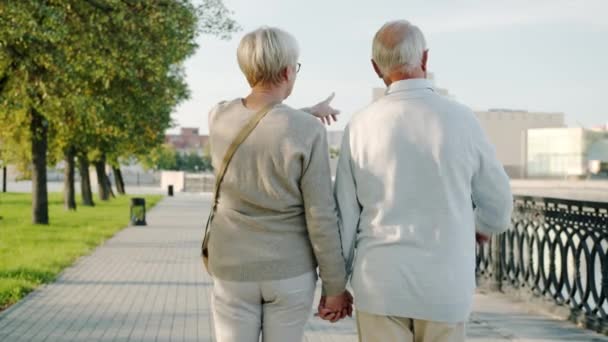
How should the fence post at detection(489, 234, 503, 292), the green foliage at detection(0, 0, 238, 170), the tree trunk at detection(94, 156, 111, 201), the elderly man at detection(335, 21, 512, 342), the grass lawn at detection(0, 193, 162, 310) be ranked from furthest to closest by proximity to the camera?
the tree trunk at detection(94, 156, 111, 201) → the green foliage at detection(0, 0, 238, 170) → the grass lawn at detection(0, 193, 162, 310) → the fence post at detection(489, 234, 503, 292) → the elderly man at detection(335, 21, 512, 342)

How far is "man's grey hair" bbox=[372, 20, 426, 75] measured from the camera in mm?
3135

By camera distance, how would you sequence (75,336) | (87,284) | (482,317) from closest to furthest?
(75,336)
(482,317)
(87,284)

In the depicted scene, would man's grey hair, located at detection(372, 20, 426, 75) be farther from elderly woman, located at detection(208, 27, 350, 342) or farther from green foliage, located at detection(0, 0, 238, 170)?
green foliage, located at detection(0, 0, 238, 170)

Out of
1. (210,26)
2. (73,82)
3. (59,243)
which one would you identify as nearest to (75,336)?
(59,243)

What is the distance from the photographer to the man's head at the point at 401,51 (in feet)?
10.3

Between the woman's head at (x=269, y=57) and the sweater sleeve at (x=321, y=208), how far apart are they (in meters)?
0.25

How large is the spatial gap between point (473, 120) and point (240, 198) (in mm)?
863

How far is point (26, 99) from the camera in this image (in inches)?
797

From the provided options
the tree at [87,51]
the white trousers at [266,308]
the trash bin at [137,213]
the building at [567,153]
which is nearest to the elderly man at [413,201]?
the white trousers at [266,308]

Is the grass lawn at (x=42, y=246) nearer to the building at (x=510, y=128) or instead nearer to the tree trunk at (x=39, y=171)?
the tree trunk at (x=39, y=171)

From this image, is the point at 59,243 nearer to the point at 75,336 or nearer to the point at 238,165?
the point at 75,336

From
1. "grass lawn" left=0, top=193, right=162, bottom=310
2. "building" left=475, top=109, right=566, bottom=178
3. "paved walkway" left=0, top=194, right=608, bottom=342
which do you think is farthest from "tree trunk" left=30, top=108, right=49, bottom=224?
"building" left=475, top=109, right=566, bottom=178

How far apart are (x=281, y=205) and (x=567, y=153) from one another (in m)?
110

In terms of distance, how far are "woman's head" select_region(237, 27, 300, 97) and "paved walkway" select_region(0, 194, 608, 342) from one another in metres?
4.54
